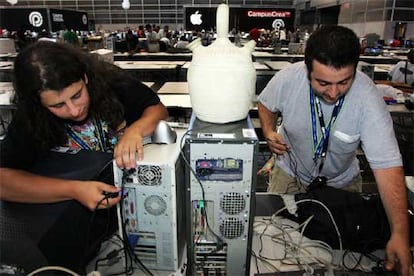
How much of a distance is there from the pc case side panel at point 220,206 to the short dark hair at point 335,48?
0.45 m

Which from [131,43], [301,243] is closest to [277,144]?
[301,243]

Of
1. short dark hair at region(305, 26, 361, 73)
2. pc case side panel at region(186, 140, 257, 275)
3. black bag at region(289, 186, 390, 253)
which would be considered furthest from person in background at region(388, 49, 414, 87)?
pc case side panel at region(186, 140, 257, 275)

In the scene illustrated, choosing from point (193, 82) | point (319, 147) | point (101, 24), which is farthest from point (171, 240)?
point (101, 24)

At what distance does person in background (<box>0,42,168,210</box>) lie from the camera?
2.57 ft

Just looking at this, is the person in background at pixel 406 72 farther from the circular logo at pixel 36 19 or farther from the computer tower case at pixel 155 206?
the circular logo at pixel 36 19

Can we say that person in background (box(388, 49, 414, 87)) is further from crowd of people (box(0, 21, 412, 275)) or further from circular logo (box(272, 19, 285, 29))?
circular logo (box(272, 19, 285, 29))

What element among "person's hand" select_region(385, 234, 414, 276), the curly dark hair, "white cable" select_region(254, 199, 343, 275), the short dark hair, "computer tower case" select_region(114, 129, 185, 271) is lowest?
"white cable" select_region(254, 199, 343, 275)

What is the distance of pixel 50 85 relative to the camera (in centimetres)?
86

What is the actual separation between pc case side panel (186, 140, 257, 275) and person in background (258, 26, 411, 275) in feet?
1.41

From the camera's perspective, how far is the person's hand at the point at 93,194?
0.77 m

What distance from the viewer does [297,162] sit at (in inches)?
55.4

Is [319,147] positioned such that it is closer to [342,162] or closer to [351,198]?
[342,162]

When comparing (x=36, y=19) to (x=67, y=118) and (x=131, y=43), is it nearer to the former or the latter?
(x=131, y=43)

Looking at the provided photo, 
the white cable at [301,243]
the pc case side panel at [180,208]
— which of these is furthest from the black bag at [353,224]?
the pc case side panel at [180,208]
